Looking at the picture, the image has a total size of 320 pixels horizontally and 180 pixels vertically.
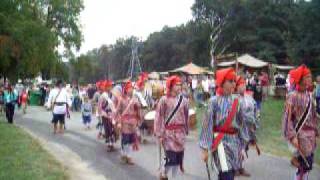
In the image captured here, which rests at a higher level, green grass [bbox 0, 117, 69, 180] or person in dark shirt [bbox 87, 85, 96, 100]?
person in dark shirt [bbox 87, 85, 96, 100]

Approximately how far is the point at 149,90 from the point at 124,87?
7392 mm

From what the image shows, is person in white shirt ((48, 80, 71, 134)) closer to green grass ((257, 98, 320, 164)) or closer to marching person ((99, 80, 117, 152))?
marching person ((99, 80, 117, 152))

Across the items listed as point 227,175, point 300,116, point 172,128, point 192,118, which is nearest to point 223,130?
point 227,175

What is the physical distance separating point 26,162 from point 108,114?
14.7 feet

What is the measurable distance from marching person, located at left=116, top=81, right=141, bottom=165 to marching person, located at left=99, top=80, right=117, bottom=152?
1.95m

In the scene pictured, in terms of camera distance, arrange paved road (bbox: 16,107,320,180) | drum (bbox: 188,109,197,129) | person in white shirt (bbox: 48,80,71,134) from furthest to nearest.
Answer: person in white shirt (bbox: 48,80,71,134)
drum (bbox: 188,109,197,129)
paved road (bbox: 16,107,320,180)

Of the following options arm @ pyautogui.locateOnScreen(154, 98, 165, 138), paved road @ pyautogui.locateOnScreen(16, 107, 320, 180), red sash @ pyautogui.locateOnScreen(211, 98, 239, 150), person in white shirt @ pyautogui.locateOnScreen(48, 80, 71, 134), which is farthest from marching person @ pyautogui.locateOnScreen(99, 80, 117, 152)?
red sash @ pyautogui.locateOnScreen(211, 98, 239, 150)

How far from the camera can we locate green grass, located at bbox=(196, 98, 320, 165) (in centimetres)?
1608

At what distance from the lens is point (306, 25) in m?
46.5

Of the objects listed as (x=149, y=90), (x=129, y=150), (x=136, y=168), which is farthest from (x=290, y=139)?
(x=149, y=90)

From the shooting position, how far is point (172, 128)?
1076 cm

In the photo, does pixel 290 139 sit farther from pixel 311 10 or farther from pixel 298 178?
pixel 311 10

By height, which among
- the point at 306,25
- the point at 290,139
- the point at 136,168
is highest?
the point at 306,25

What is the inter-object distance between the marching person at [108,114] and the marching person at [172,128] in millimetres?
5960
